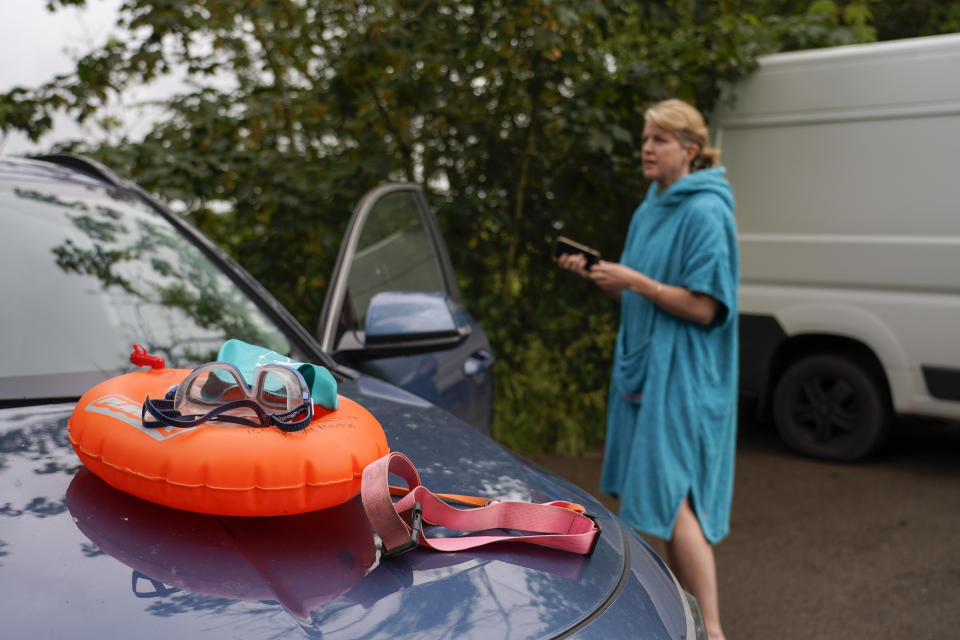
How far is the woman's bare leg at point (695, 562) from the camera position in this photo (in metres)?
2.73

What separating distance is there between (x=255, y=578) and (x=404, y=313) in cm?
117

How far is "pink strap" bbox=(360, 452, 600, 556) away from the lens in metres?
1.26

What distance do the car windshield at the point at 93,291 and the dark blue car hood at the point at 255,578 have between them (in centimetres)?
29

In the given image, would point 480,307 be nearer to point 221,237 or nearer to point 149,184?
point 221,237

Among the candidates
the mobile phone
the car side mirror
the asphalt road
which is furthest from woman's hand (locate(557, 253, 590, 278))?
the asphalt road

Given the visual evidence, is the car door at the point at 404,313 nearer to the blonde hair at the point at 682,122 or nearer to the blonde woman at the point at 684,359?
the blonde woman at the point at 684,359

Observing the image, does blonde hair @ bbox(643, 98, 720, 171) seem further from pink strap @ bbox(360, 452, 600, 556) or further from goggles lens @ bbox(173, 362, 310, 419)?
goggles lens @ bbox(173, 362, 310, 419)

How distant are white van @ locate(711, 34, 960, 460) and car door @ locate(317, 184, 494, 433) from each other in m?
3.32

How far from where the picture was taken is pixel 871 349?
218 inches

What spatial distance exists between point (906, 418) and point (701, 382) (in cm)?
509

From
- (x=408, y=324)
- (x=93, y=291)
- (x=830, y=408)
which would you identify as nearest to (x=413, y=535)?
(x=408, y=324)

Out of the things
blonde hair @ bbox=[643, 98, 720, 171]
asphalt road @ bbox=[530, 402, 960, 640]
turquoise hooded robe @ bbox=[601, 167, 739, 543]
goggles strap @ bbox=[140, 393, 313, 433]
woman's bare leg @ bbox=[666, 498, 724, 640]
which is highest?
blonde hair @ bbox=[643, 98, 720, 171]

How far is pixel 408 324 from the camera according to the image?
2242mm

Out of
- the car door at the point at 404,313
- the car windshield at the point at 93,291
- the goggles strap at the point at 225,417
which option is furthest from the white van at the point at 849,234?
the goggles strap at the point at 225,417
